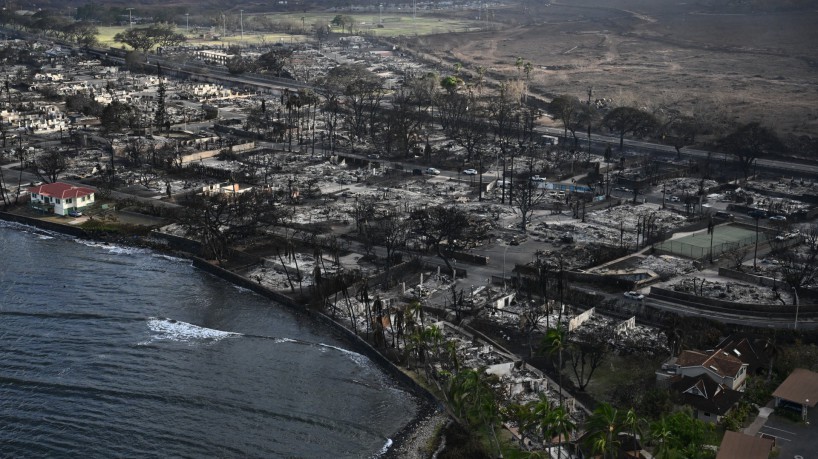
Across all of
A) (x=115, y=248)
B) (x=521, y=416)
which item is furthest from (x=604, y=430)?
(x=115, y=248)

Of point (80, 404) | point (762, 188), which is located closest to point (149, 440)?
point (80, 404)

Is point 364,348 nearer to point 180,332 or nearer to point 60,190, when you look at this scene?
point 180,332

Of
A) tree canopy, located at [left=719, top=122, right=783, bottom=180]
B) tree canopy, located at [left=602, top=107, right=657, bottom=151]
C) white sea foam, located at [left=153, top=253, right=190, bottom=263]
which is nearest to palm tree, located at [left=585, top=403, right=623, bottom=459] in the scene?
white sea foam, located at [left=153, top=253, right=190, bottom=263]

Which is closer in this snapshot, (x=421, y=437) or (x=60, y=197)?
(x=421, y=437)

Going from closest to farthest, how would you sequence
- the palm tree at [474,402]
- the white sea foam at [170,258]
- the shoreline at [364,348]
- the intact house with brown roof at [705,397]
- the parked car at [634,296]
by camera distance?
the palm tree at [474,402]
the intact house with brown roof at [705,397]
the shoreline at [364,348]
the parked car at [634,296]
the white sea foam at [170,258]

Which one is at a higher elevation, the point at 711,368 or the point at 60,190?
the point at 60,190

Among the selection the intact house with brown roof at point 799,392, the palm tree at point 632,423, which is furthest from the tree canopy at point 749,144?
the palm tree at point 632,423

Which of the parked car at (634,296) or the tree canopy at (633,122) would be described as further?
the tree canopy at (633,122)

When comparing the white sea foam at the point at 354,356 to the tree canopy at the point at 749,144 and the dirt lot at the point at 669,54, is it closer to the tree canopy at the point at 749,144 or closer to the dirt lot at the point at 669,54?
A: the tree canopy at the point at 749,144
